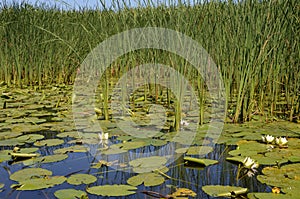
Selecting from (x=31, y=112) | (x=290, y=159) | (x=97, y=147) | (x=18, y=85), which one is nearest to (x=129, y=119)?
(x=97, y=147)

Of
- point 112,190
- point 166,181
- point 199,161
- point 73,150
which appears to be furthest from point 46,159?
point 199,161

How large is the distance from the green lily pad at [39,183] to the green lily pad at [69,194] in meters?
0.10

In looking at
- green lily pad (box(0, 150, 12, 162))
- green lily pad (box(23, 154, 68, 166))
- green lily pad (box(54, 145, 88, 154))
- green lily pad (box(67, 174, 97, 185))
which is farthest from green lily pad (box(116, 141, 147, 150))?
green lily pad (box(0, 150, 12, 162))

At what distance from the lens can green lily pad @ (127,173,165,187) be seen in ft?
4.73

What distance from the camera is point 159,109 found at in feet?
9.35

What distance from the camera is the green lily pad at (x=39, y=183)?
1417mm

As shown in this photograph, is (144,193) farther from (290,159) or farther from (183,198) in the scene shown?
(290,159)

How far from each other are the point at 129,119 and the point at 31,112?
0.85m

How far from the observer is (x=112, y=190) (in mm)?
1370

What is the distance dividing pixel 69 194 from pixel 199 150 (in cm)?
76

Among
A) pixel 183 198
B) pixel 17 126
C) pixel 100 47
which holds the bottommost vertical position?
pixel 183 198

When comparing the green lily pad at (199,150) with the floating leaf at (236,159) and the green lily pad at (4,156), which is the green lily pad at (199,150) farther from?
the green lily pad at (4,156)

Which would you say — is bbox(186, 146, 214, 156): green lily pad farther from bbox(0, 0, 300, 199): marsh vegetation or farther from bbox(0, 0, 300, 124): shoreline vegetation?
bbox(0, 0, 300, 124): shoreline vegetation

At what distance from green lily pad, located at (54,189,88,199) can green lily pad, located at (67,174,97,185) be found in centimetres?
10
